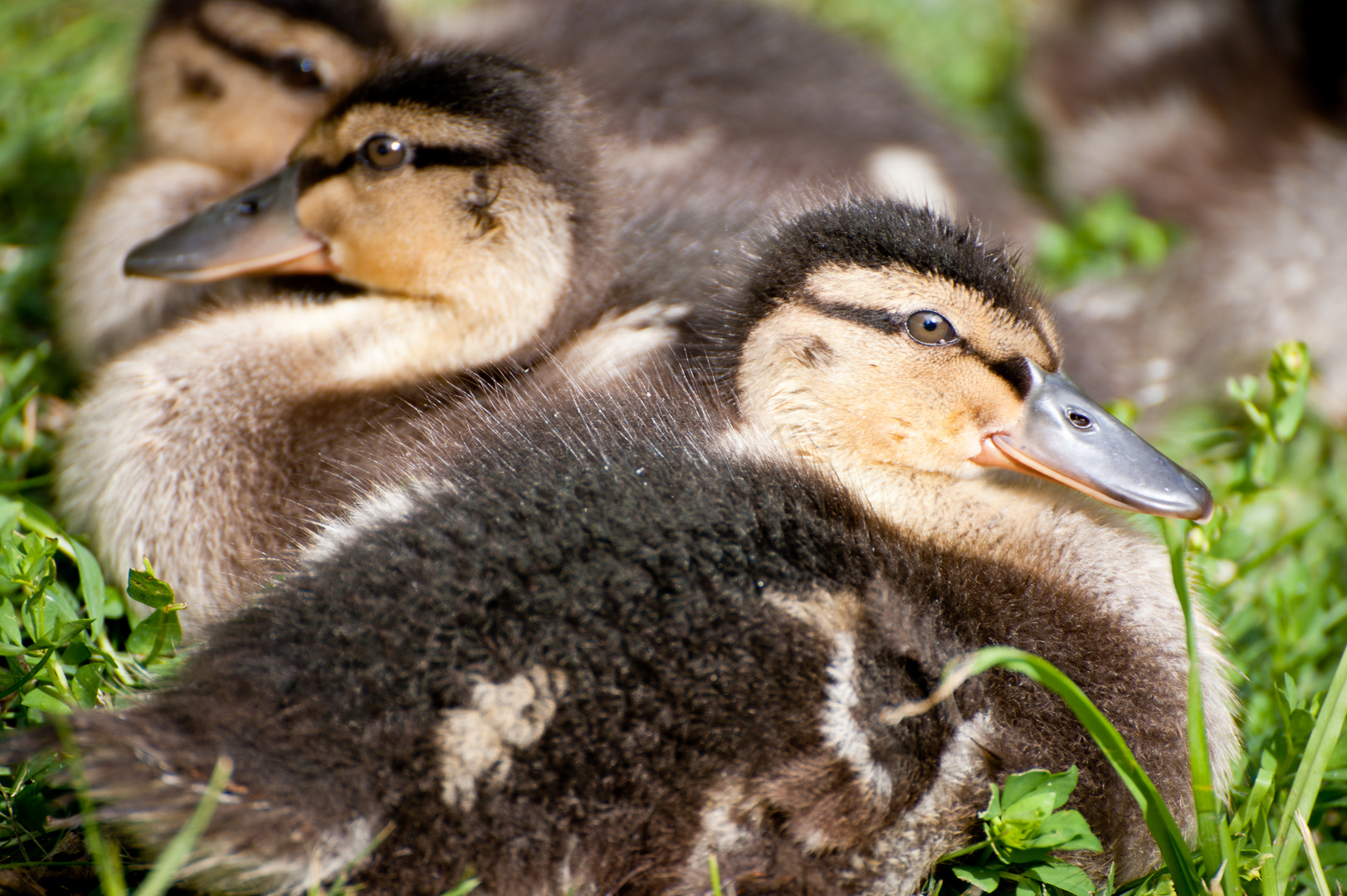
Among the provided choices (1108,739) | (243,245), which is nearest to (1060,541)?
(1108,739)

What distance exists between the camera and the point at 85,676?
57.1 inches

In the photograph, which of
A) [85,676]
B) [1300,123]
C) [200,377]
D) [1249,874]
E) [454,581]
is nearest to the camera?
[454,581]

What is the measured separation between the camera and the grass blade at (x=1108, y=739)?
1.12 metres

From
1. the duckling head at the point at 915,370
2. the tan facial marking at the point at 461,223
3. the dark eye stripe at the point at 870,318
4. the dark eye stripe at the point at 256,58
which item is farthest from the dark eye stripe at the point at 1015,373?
the dark eye stripe at the point at 256,58

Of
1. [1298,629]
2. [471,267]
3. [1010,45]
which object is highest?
[471,267]

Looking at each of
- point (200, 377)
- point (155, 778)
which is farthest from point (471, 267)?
point (155, 778)

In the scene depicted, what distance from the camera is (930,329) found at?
1492 mm

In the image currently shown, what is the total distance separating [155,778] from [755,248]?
1.03 metres

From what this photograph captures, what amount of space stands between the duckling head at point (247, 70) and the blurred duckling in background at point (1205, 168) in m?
1.51

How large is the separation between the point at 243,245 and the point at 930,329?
1140mm

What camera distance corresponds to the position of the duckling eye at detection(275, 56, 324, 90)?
2232 millimetres

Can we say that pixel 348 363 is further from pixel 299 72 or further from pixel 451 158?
pixel 299 72

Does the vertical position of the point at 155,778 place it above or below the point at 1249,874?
above

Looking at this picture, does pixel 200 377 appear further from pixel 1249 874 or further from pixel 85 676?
pixel 1249 874
